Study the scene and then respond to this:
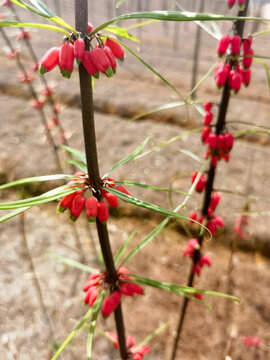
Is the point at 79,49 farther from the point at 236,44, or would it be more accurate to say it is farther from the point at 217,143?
the point at 217,143

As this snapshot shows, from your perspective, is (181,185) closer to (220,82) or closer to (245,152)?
(245,152)

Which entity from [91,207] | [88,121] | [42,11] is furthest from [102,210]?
[42,11]

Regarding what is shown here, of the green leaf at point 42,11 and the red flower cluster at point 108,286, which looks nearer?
the green leaf at point 42,11

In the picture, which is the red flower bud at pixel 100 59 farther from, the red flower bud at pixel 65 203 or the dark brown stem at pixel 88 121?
the red flower bud at pixel 65 203

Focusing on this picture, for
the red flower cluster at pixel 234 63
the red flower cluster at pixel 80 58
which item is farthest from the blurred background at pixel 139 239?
the red flower cluster at pixel 80 58

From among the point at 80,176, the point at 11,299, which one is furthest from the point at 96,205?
the point at 11,299

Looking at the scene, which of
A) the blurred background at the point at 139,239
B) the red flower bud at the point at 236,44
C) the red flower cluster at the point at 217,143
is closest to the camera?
the red flower bud at the point at 236,44

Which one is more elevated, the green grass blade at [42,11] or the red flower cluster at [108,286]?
the green grass blade at [42,11]
